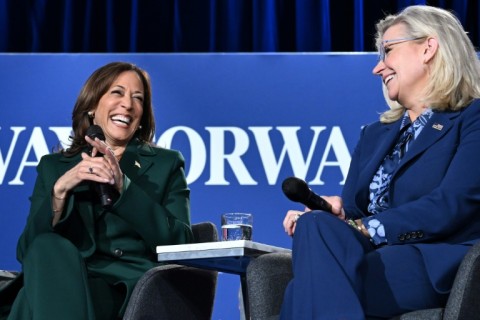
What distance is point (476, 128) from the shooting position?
2.58 m

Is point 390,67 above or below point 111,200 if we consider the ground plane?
above

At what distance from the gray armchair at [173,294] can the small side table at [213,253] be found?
12 centimetres

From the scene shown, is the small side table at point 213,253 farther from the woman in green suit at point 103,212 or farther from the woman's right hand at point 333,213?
the woman in green suit at point 103,212

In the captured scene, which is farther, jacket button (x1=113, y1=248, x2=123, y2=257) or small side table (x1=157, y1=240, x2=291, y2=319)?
jacket button (x1=113, y1=248, x2=123, y2=257)

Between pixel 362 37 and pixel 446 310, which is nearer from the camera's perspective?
pixel 446 310

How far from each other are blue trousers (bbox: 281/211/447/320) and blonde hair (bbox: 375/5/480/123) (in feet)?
1.73

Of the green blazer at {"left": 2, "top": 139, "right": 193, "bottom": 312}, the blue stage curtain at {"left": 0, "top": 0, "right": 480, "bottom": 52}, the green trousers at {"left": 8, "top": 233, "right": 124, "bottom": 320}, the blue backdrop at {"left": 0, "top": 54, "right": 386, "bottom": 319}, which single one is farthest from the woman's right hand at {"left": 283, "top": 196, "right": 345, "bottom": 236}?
the blue stage curtain at {"left": 0, "top": 0, "right": 480, "bottom": 52}

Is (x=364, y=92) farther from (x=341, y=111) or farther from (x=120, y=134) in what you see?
(x=120, y=134)

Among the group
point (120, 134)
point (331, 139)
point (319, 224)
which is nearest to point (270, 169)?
point (331, 139)

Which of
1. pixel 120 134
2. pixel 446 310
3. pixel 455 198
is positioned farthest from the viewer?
pixel 120 134

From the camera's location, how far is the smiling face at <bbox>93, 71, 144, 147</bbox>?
10.5ft

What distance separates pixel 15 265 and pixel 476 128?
2.10 metres

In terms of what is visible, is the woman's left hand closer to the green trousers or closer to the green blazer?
the green blazer

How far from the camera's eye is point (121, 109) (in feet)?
10.5
